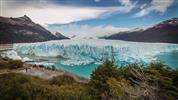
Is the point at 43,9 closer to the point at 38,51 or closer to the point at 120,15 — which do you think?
the point at 38,51

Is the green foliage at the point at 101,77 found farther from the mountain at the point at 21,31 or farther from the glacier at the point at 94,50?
the mountain at the point at 21,31

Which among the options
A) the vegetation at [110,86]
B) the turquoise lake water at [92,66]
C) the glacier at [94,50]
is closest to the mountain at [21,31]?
the glacier at [94,50]

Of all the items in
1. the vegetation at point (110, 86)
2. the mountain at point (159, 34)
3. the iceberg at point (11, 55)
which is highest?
the mountain at point (159, 34)

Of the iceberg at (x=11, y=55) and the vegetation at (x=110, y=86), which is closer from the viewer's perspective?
the vegetation at (x=110, y=86)

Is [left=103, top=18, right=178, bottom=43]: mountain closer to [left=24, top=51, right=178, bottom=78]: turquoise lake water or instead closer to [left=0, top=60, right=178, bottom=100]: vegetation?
[left=24, top=51, right=178, bottom=78]: turquoise lake water

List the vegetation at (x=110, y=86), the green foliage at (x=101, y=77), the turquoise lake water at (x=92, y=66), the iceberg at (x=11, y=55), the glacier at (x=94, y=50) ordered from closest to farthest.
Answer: the vegetation at (x=110, y=86) < the green foliage at (x=101, y=77) < the turquoise lake water at (x=92, y=66) < the glacier at (x=94, y=50) < the iceberg at (x=11, y=55)

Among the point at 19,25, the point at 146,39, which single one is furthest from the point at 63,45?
the point at 146,39
